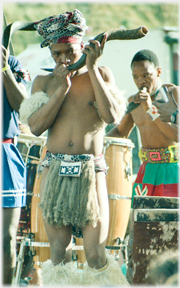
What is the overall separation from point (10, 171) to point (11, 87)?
0.68 meters

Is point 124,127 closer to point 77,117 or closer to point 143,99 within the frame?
point 143,99

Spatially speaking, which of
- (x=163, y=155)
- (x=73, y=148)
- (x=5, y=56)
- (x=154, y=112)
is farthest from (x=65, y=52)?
(x=163, y=155)

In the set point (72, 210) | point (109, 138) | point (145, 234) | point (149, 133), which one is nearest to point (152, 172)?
point (149, 133)

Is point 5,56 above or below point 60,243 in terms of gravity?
above

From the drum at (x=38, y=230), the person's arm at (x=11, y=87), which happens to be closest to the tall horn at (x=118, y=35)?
the person's arm at (x=11, y=87)

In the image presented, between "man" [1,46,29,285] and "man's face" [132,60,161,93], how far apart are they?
46.9 inches

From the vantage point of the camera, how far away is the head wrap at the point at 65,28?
2967 millimetres

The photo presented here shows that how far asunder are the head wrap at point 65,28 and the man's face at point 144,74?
108cm

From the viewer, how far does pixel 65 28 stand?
9.74ft

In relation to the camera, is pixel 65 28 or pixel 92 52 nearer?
pixel 92 52

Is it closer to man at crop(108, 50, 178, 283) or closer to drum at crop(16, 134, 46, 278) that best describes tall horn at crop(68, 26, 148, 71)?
man at crop(108, 50, 178, 283)

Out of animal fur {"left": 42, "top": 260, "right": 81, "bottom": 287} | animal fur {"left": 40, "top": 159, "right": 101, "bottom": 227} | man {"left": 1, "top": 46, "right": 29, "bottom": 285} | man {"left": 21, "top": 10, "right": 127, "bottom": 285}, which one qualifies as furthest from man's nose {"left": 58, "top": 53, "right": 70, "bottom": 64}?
animal fur {"left": 42, "top": 260, "right": 81, "bottom": 287}

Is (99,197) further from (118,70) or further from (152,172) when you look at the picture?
(118,70)

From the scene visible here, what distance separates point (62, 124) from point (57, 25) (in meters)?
0.73
